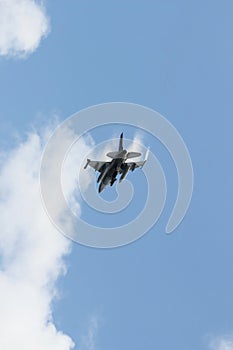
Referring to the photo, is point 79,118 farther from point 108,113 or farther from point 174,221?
point 174,221

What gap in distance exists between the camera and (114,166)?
121750 mm

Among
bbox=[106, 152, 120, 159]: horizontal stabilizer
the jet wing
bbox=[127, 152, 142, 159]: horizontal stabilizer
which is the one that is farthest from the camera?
the jet wing

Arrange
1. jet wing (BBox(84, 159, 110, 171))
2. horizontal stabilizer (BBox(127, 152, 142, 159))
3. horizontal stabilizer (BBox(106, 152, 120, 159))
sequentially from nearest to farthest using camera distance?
horizontal stabilizer (BBox(106, 152, 120, 159)), horizontal stabilizer (BBox(127, 152, 142, 159)), jet wing (BBox(84, 159, 110, 171))

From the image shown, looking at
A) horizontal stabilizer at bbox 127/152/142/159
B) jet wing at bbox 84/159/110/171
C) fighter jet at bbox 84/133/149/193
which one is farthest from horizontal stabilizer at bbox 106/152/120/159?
jet wing at bbox 84/159/110/171

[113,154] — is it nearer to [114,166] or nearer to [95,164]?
[114,166]

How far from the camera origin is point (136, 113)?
349ft

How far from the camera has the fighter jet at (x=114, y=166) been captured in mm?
119287

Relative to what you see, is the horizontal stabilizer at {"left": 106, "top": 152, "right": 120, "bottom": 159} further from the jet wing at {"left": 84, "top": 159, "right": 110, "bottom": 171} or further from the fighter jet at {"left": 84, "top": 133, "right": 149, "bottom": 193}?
the jet wing at {"left": 84, "top": 159, "right": 110, "bottom": 171}

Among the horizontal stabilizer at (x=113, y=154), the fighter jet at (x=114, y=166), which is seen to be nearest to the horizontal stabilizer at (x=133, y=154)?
the fighter jet at (x=114, y=166)

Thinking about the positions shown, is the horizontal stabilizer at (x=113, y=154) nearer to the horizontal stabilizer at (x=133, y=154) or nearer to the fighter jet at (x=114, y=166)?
the fighter jet at (x=114, y=166)

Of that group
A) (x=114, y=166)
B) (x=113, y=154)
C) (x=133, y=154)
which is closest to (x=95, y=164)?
(x=114, y=166)

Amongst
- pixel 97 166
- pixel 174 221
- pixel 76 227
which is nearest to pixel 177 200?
pixel 174 221

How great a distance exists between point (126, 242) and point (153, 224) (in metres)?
6.57

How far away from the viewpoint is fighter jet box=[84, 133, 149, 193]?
11929cm
